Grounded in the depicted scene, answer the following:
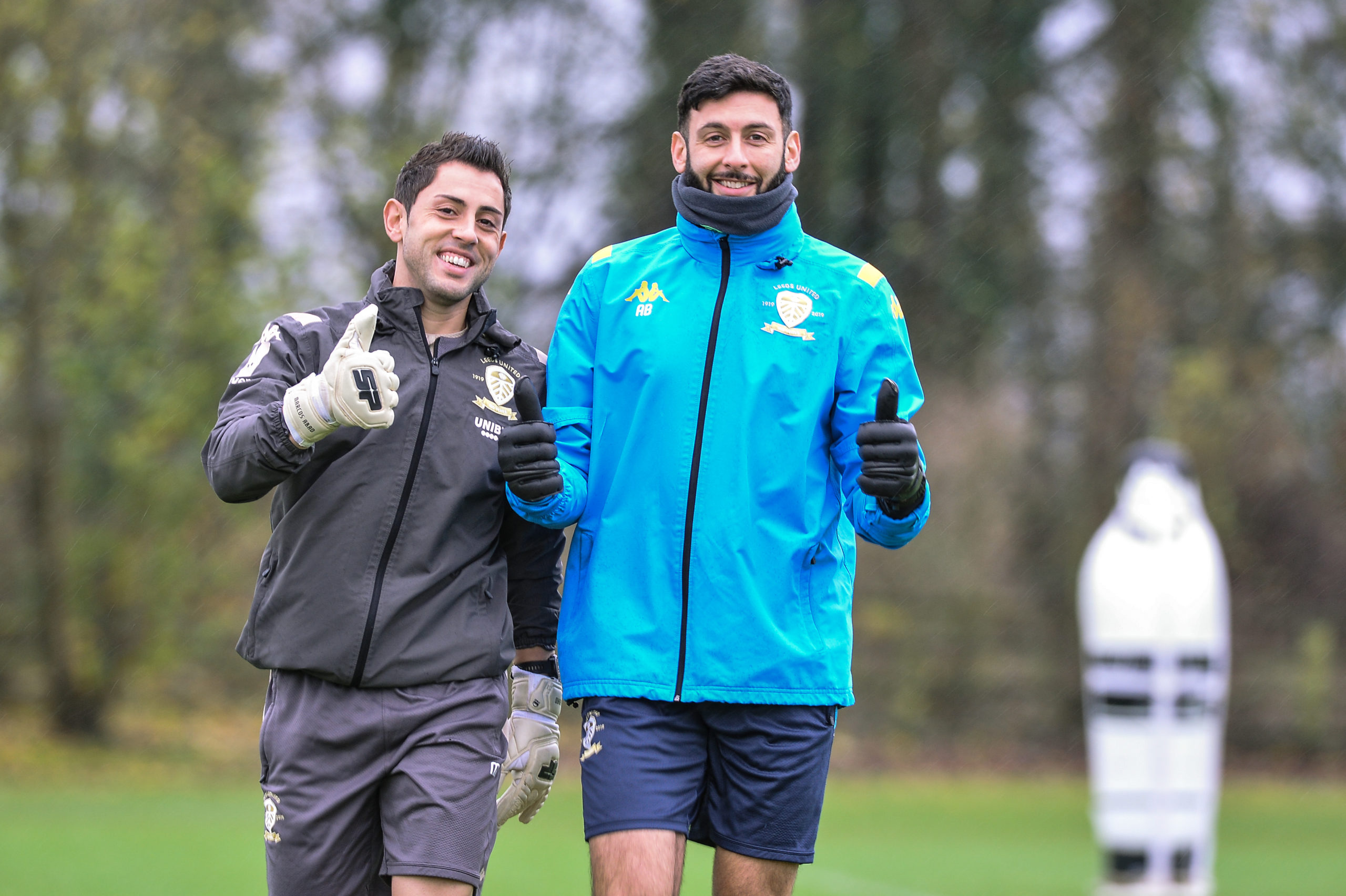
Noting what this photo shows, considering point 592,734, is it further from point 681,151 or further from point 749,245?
point 681,151

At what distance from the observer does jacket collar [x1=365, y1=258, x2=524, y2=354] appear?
3959 millimetres

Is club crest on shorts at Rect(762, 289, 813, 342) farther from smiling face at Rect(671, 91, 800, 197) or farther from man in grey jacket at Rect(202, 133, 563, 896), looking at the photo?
man in grey jacket at Rect(202, 133, 563, 896)

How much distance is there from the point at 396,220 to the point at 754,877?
1921 millimetres

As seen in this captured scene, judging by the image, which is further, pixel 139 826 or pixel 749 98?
pixel 139 826

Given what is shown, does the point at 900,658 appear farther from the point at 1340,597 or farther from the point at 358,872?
the point at 358,872

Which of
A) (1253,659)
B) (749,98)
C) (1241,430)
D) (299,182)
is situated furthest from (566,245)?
(749,98)

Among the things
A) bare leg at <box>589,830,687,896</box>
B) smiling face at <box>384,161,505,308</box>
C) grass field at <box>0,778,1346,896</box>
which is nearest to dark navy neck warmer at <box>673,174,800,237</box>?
smiling face at <box>384,161,505,308</box>

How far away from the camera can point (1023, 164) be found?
59.8 feet

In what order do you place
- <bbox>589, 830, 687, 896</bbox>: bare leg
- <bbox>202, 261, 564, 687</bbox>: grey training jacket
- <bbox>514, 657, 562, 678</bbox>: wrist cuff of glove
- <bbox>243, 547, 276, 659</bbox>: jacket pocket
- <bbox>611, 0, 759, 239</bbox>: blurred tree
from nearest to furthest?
<bbox>589, 830, 687, 896</bbox>: bare leg, <bbox>202, 261, 564, 687</bbox>: grey training jacket, <bbox>243, 547, 276, 659</bbox>: jacket pocket, <bbox>514, 657, 562, 678</bbox>: wrist cuff of glove, <bbox>611, 0, 759, 239</bbox>: blurred tree

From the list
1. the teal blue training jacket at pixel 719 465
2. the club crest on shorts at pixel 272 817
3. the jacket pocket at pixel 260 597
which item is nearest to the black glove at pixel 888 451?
the teal blue training jacket at pixel 719 465

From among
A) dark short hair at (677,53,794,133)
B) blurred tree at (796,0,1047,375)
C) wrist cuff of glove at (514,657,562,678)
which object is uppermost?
blurred tree at (796,0,1047,375)

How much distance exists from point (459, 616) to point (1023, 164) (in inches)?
615

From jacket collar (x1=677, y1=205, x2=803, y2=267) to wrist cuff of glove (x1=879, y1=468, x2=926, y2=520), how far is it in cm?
67

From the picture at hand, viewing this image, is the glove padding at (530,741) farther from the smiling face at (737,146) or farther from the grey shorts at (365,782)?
the smiling face at (737,146)
